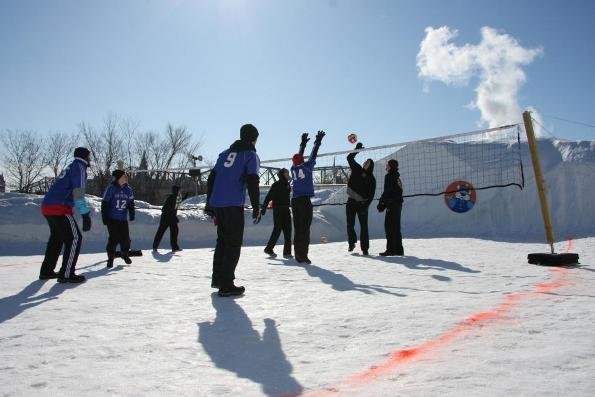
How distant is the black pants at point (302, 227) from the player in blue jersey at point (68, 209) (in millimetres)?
3226

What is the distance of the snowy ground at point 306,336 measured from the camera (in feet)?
7.00

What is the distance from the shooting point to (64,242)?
219 inches

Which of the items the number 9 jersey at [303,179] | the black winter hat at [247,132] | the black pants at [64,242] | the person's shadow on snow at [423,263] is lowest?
the person's shadow on snow at [423,263]

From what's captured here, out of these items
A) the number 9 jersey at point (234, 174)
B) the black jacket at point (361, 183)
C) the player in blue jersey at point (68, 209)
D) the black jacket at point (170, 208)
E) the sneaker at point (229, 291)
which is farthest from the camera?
the black jacket at point (170, 208)

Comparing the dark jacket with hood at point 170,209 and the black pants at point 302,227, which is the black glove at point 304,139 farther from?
the dark jacket with hood at point 170,209

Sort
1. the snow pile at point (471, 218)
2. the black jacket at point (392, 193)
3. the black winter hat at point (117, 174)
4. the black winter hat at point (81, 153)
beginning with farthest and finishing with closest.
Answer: the snow pile at point (471, 218), the black jacket at point (392, 193), the black winter hat at point (117, 174), the black winter hat at point (81, 153)

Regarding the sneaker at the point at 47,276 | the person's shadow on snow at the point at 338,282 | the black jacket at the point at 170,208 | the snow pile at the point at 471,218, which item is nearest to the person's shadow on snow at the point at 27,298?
the sneaker at the point at 47,276

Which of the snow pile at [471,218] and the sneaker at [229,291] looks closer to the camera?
the sneaker at [229,291]

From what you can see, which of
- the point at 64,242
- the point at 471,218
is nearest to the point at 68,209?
the point at 64,242

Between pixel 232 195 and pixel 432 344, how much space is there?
2655 mm

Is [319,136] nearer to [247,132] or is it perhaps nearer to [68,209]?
[247,132]

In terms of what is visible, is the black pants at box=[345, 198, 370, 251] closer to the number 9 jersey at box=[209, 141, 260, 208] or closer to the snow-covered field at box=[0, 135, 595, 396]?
the snow-covered field at box=[0, 135, 595, 396]

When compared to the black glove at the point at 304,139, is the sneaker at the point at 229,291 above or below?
below

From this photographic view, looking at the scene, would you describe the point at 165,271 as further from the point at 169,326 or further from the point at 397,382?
the point at 397,382
